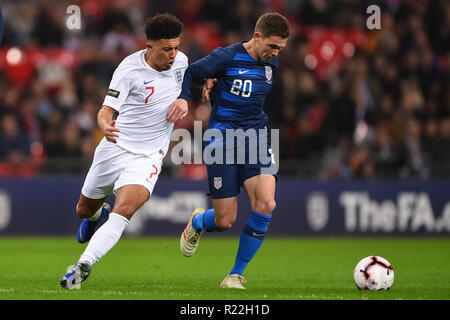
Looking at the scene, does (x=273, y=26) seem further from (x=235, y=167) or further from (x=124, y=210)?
(x=124, y=210)

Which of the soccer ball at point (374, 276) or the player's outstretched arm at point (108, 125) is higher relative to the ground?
the player's outstretched arm at point (108, 125)

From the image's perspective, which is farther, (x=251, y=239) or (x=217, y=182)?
(x=217, y=182)

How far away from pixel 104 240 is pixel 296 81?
9.95 meters

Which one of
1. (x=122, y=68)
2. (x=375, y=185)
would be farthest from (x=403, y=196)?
(x=122, y=68)

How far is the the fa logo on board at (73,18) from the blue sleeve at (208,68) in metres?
9.18

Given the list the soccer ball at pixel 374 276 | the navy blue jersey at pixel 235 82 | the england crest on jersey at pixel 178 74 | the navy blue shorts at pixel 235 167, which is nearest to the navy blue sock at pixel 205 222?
the navy blue shorts at pixel 235 167

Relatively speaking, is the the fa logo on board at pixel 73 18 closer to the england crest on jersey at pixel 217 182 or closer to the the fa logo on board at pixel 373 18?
the the fa logo on board at pixel 373 18

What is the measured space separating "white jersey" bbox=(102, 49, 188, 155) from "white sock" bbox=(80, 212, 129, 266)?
872 mm

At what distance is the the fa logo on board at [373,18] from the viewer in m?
17.6

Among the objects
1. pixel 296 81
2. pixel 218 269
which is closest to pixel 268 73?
pixel 218 269

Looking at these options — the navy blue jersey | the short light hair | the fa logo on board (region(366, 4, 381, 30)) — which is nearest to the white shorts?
the navy blue jersey

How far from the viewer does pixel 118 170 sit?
8258mm

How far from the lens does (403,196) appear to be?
15.5 meters

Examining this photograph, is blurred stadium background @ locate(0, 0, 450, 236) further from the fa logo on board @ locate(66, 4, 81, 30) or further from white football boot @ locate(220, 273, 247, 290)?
white football boot @ locate(220, 273, 247, 290)
